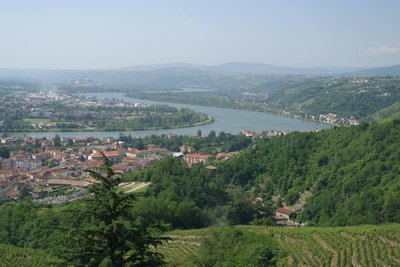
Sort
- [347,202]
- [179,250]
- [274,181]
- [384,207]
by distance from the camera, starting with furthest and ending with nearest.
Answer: [274,181] → [347,202] → [384,207] → [179,250]

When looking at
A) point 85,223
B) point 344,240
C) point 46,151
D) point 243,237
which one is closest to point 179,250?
point 243,237

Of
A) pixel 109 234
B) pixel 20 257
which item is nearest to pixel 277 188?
pixel 20 257

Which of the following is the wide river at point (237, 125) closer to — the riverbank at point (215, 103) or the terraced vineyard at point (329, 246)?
the riverbank at point (215, 103)

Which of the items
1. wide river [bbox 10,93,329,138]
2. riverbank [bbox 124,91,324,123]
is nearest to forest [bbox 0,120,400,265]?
wide river [bbox 10,93,329,138]

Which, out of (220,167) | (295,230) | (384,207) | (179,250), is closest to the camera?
(179,250)

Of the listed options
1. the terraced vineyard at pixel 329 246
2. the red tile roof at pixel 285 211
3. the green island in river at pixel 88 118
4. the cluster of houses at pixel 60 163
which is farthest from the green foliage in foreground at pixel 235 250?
the green island in river at pixel 88 118

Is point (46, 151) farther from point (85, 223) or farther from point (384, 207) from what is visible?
point (85, 223)

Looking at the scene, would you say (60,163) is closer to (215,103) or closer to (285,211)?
(285,211)
